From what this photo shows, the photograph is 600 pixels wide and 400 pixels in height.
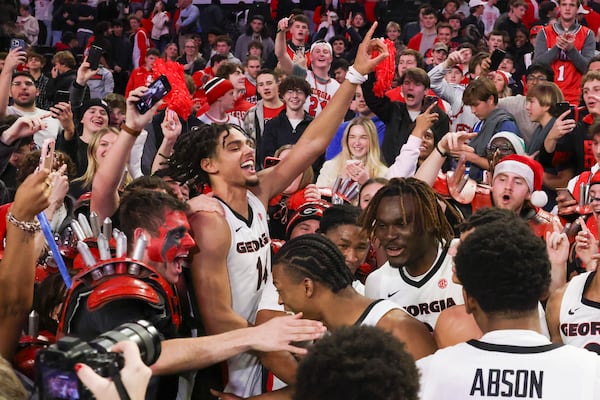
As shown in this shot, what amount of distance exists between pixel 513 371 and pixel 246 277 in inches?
73.2

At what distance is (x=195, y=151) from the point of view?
4664mm

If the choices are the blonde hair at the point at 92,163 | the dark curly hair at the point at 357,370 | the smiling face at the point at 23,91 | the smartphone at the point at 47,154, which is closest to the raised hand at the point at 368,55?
the smartphone at the point at 47,154

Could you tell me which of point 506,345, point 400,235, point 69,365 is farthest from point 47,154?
point 506,345

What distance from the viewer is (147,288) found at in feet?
10.2

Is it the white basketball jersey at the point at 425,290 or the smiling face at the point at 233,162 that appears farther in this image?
the smiling face at the point at 233,162

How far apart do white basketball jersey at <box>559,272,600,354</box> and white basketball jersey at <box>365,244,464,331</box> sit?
1.51 ft

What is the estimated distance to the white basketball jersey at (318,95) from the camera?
10289mm

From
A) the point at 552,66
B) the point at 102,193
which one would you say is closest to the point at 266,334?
the point at 102,193

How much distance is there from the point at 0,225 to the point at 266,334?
6.58 feet

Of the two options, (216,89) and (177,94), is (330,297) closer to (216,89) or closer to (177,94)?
(177,94)

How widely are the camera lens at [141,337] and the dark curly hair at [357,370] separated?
1.63ft

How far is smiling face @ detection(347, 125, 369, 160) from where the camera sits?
745cm

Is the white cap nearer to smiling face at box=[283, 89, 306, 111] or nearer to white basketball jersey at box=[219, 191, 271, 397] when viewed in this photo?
smiling face at box=[283, 89, 306, 111]

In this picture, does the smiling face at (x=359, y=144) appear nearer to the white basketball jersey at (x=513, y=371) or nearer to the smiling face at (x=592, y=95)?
the smiling face at (x=592, y=95)
